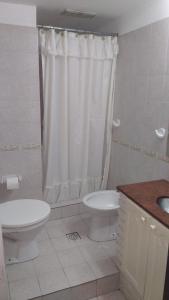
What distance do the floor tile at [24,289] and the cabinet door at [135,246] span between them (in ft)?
2.22

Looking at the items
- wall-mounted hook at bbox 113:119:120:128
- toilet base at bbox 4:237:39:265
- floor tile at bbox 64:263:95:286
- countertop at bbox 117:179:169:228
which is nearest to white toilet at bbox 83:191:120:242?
floor tile at bbox 64:263:95:286

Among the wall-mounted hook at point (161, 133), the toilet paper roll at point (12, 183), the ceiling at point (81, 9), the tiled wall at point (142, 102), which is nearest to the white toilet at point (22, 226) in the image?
the toilet paper roll at point (12, 183)

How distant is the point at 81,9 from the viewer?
6.94ft

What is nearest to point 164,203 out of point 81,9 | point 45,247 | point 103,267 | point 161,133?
point 161,133

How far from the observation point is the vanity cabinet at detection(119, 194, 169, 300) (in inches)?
50.3

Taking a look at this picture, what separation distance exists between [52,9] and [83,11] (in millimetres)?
288

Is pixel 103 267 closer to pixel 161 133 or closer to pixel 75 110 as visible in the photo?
pixel 161 133

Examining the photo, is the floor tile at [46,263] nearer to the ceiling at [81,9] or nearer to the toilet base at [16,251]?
the toilet base at [16,251]

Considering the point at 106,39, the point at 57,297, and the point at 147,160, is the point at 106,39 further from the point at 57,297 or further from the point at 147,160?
the point at 57,297

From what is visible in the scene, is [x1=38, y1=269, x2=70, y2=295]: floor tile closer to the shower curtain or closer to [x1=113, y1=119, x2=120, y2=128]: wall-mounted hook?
the shower curtain

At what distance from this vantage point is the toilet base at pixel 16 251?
1.95m

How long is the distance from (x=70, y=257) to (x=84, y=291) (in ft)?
1.11

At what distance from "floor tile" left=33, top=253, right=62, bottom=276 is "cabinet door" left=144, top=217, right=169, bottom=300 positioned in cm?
82

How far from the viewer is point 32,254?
202cm
